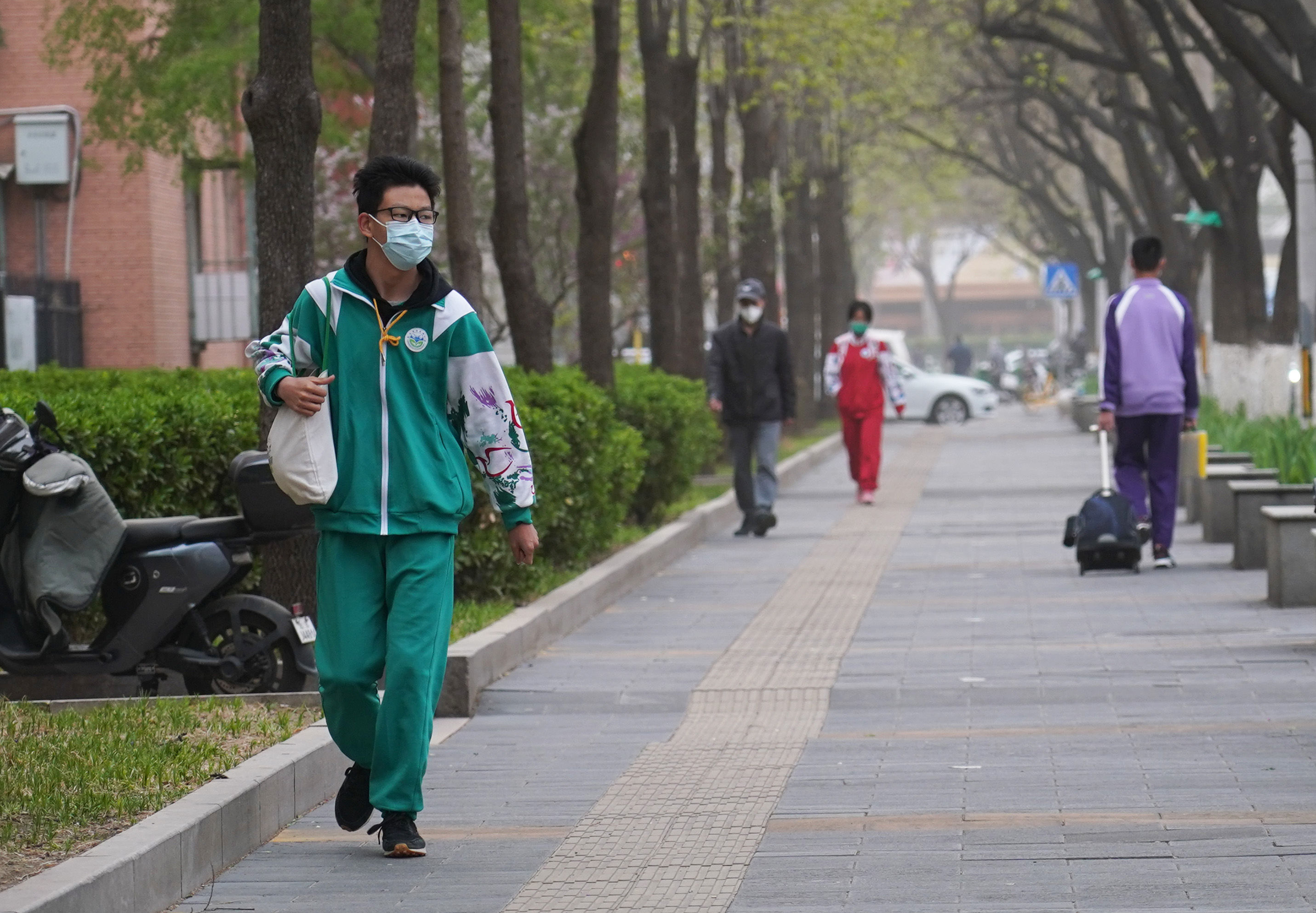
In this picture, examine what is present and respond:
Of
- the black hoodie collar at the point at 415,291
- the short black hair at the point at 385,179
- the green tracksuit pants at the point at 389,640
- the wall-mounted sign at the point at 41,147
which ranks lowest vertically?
the green tracksuit pants at the point at 389,640

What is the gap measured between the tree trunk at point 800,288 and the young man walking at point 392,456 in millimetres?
27235

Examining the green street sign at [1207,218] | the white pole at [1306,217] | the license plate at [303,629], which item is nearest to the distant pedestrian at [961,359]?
the green street sign at [1207,218]

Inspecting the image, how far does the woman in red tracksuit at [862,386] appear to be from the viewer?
20359mm

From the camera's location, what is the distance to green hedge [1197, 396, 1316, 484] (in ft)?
45.2

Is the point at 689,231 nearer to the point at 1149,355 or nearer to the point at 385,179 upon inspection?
the point at 1149,355

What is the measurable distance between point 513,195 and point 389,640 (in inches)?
385

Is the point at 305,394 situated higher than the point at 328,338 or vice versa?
the point at 328,338

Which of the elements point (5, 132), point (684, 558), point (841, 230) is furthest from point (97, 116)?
point (841, 230)

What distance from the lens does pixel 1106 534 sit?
44.6ft

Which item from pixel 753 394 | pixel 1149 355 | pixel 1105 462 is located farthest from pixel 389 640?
pixel 753 394

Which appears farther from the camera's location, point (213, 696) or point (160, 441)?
point (160, 441)

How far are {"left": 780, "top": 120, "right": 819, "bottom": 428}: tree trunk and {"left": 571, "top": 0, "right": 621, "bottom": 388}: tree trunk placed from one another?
15295mm

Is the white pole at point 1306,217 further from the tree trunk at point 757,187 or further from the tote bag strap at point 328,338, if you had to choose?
the tote bag strap at point 328,338

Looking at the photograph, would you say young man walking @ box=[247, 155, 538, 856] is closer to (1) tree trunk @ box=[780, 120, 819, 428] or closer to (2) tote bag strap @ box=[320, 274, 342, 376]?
(2) tote bag strap @ box=[320, 274, 342, 376]
